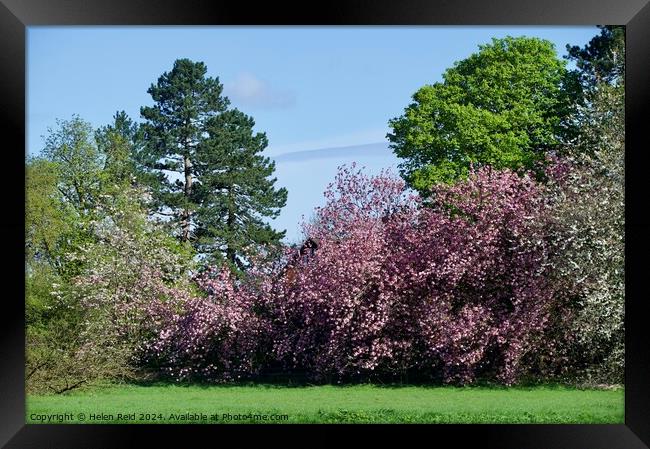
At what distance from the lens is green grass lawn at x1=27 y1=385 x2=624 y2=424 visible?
313 inches

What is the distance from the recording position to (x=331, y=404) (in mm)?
8602

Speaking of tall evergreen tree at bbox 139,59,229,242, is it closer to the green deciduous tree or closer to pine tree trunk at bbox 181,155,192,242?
pine tree trunk at bbox 181,155,192,242

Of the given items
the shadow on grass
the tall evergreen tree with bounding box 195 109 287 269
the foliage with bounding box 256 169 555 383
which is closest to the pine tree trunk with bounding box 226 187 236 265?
the tall evergreen tree with bounding box 195 109 287 269

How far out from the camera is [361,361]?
32.8ft

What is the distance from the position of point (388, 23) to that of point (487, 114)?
7.31m

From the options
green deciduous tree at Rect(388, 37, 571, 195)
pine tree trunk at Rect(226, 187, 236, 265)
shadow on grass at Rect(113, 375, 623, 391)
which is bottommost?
shadow on grass at Rect(113, 375, 623, 391)

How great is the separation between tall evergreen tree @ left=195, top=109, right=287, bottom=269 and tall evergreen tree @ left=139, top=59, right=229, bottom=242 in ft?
0.54

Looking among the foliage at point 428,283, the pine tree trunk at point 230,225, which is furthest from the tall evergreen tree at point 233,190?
the foliage at point 428,283

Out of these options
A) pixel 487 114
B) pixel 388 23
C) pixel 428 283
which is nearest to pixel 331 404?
pixel 428 283

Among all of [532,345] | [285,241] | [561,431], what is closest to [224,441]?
[561,431]

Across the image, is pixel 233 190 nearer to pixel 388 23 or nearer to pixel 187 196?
pixel 187 196
